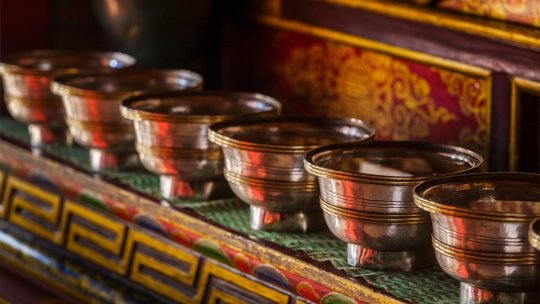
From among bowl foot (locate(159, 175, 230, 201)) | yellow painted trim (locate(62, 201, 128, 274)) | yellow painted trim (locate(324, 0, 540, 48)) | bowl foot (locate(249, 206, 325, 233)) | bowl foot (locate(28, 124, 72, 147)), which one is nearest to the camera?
bowl foot (locate(249, 206, 325, 233))

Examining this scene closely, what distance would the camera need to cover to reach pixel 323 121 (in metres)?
2.74

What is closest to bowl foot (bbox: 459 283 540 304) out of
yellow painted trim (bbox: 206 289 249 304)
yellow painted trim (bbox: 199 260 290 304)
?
yellow painted trim (bbox: 199 260 290 304)

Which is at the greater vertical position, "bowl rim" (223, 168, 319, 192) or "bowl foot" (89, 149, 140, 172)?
"bowl rim" (223, 168, 319, 192)

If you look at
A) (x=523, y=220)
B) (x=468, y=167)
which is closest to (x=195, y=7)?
(x=468, y=167)

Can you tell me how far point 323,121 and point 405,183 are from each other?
60 cm

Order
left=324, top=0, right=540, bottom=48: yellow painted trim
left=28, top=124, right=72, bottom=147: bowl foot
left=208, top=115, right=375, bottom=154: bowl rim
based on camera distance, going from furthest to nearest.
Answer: left=28, top=124, right=72, bottom=147: bowl foot
left=324, top=0, right=540, bottom=48: yellow painted trim
left=208, top=115, right=375, bottom=154: bowl rim

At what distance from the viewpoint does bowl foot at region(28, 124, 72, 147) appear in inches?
137

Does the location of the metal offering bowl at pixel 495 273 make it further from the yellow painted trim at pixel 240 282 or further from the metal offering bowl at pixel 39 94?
the metal offering bowl at pixel 39 94

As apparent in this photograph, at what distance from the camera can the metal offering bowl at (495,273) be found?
1977 mm

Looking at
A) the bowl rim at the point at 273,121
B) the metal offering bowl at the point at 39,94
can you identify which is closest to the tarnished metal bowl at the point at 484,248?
the bowl rim at the point at 273,121

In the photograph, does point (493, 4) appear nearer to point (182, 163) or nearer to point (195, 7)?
point (182, 163)

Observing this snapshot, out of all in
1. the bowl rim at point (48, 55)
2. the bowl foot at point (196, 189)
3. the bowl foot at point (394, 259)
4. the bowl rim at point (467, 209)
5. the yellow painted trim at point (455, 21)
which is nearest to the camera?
the bowl rim at point (467, 209)

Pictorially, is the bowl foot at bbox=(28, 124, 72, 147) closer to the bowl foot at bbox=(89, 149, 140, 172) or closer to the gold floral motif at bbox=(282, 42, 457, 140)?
the bowl foot at bbox=(89, 149, 140, 172)

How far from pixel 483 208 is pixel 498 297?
0.65 feet
